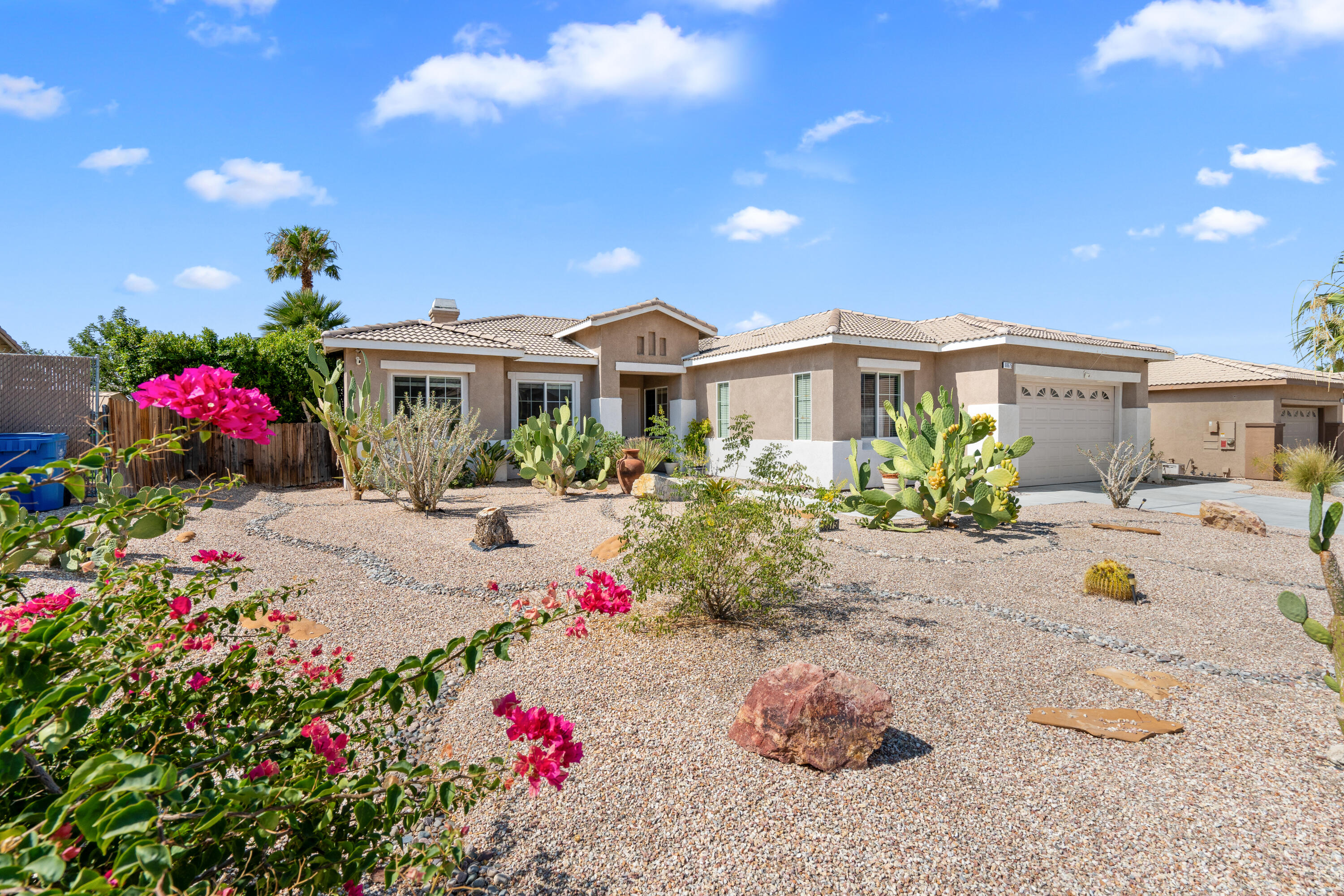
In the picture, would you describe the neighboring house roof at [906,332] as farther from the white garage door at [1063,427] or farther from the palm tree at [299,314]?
the palm tree at [299,314]

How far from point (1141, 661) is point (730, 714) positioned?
138 inches

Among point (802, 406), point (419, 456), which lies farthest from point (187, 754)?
point (802, 406)

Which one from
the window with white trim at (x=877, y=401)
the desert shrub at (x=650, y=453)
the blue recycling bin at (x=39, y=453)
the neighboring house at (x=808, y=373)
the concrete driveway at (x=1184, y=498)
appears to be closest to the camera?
the blue recycling bin at (x=39, y=453)

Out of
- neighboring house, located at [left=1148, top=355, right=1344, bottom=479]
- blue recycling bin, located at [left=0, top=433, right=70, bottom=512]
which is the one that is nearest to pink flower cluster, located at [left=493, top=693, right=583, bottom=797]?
blue recycling bin, located at [left=0, top=433, right=70, bottom=512]

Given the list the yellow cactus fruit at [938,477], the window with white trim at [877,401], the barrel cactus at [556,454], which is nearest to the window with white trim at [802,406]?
the window with white trim at [877,401]

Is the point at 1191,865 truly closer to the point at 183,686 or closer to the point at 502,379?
the point at 183,686

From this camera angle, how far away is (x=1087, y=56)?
9094 mm

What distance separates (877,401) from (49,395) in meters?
17.0

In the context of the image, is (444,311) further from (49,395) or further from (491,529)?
(491,529)

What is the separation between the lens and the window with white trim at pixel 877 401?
15.6 metres

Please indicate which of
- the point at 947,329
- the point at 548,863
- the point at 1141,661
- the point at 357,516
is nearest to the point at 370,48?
the point at 357,516

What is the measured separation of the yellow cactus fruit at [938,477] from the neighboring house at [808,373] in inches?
175

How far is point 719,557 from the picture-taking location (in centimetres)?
563

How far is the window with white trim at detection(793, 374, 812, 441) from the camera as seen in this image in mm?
15695
